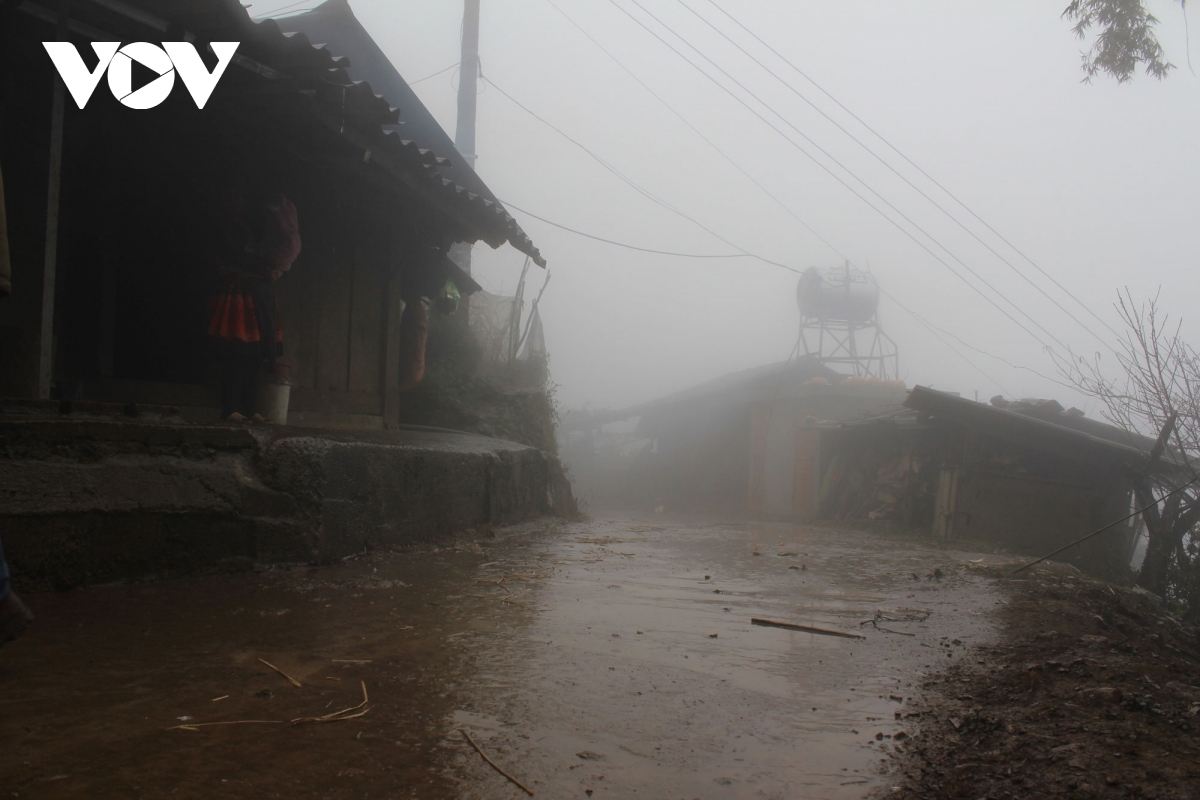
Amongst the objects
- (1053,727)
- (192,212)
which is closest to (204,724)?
(1053,727)

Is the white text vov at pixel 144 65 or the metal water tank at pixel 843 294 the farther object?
the metal water tank at pixel 843 294

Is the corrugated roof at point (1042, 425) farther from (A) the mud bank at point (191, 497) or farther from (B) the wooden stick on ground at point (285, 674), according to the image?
(B) the wooden stick on ground at point (285, 674)

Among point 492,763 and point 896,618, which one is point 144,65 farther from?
point 896,618

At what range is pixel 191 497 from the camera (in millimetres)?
3303

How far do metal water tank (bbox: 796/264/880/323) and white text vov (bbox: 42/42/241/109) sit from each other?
949 inches

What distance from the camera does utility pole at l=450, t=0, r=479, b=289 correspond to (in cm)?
1502

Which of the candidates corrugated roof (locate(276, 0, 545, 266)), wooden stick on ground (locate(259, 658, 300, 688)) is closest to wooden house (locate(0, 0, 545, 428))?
wooden stick on ground (locate(259, 658, 300, 688))

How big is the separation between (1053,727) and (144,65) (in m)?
4.85

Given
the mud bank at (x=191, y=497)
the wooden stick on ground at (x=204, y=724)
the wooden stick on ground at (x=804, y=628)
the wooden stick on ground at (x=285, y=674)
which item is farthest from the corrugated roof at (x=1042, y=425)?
the wooden stick on ground at (x=204, y=724)

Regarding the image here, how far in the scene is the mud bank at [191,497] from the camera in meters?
2.83

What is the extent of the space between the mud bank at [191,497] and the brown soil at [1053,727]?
2879mm

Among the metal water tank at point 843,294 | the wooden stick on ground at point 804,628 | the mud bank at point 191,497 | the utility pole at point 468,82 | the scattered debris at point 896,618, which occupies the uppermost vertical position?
the utility pole at point 468,82

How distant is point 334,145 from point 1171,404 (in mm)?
10292

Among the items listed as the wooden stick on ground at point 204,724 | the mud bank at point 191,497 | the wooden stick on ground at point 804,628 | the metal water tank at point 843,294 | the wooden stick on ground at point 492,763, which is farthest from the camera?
the metal water tank at point 843,294
